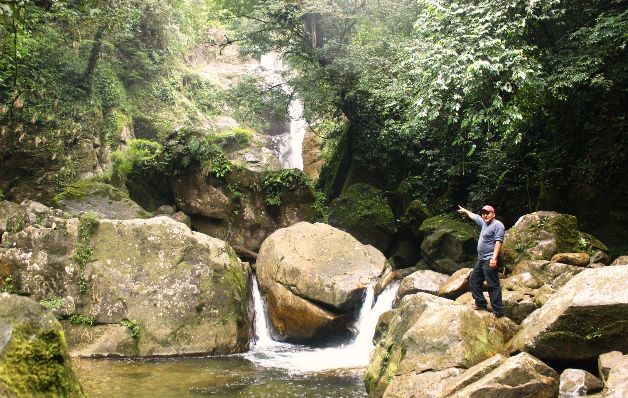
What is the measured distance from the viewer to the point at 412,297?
8570mm

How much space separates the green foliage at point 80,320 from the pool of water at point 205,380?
0.90 m

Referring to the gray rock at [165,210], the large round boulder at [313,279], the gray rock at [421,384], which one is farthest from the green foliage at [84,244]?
the gray rock at [421,384]

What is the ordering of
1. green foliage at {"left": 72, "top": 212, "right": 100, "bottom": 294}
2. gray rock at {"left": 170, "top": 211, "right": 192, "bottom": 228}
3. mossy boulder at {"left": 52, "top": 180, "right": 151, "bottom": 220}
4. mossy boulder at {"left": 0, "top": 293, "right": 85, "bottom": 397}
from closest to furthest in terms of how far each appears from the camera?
mossy boulder at {"left": 0, "top": 293, "right": 85, "bottom": 397} → green foliage at {"left": 72, "top": 212, "right": 100, "bottom": 294} → mossy boulder at {"left": 52, "top": 180, "right": 151, "bottom": 220} → gray rock at {"left": 170, "top": 211, "right": 192, "bottom": 228}

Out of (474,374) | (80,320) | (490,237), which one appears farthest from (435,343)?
(80,320)

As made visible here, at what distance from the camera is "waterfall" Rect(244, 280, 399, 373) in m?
10.6

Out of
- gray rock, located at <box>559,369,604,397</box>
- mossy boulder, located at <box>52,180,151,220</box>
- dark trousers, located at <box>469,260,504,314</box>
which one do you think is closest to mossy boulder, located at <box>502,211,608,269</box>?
dark trousers, located at <box>469,260,504,314</box>

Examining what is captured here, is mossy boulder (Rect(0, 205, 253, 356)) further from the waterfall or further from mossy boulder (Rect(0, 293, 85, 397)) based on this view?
mossy boulder (Rect(0, 293, 85, 397))

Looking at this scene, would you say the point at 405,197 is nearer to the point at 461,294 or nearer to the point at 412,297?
the point at 461,294

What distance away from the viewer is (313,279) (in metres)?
12.1

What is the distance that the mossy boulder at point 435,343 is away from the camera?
704 centimetres

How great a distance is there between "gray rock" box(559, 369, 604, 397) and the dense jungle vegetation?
→ 5.49 metres

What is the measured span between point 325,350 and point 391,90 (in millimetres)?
7131

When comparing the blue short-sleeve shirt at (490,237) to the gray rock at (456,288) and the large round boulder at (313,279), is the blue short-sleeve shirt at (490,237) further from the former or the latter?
the large round boulder at (313,279)

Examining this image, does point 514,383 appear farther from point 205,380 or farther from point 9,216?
point 9,216
